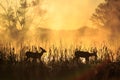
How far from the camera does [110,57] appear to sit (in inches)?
681

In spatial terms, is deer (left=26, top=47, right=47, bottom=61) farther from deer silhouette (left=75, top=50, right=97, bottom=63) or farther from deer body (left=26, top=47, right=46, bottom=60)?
deer silhouette (left=75, top=50, right=97, bottom=63)

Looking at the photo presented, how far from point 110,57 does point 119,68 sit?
61 cm

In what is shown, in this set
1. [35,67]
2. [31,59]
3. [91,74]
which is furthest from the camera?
[31,59]

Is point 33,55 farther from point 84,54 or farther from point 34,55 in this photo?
point 84,54

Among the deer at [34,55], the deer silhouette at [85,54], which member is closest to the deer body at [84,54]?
the deer silhouette at [85,54]

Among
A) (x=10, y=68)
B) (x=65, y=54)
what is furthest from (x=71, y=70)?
(x=10, y=68)

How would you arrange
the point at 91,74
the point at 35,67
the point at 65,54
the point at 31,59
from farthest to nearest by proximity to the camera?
1. the point at 31,59
2. the point at 65,54
3. the point at 35,67
4. the point at 91,74

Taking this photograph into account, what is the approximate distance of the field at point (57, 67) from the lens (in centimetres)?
1592

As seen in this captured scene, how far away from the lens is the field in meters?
15.9

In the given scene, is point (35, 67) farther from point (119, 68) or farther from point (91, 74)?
point (119, 68)

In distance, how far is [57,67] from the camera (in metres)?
17.1

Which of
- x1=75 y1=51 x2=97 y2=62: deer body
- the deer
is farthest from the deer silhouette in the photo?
the deer

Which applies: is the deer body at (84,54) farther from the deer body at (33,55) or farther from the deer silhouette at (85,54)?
the deer body at (33,55)

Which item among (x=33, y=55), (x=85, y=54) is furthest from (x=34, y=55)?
(x=85, y=54)
